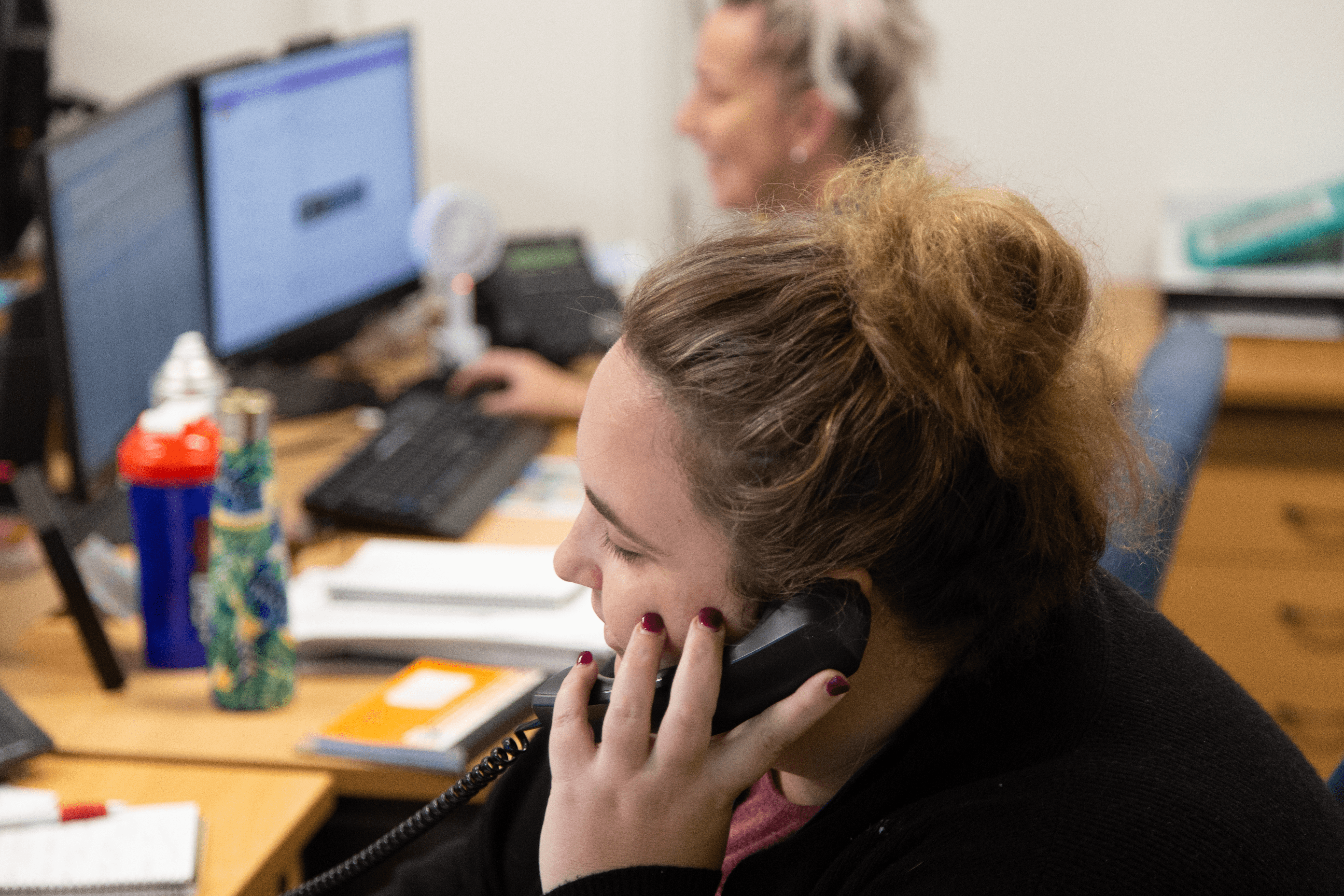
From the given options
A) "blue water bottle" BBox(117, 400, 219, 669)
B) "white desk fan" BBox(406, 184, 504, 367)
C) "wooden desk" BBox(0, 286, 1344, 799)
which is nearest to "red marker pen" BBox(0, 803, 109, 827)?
"wooden desk" BBox(0, 286, 1344, 799)

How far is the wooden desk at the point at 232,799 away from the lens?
949 mm

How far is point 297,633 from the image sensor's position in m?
1.24

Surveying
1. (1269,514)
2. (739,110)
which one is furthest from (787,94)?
(1269,514)

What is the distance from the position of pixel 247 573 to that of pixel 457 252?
3.53 feet

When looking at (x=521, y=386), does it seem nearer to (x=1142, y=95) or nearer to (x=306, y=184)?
(x=306, y=184)

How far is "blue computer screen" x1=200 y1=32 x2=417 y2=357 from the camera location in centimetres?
177

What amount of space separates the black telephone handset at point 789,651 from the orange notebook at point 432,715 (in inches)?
13.1

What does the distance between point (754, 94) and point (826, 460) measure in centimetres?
147

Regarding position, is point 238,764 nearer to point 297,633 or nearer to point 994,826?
point 297,633

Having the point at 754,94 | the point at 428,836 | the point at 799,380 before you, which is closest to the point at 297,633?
the point at 428,836

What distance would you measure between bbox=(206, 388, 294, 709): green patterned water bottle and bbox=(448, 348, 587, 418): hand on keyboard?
2.57 ft

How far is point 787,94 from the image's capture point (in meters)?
2.03

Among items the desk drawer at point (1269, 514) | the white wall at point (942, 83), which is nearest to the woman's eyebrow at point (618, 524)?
the desk drawer at point (1269, 514)

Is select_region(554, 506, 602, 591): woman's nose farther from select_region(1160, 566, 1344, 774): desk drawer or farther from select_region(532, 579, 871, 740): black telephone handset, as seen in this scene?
select_region(1160, 566, 1344, 774): desk drawer
